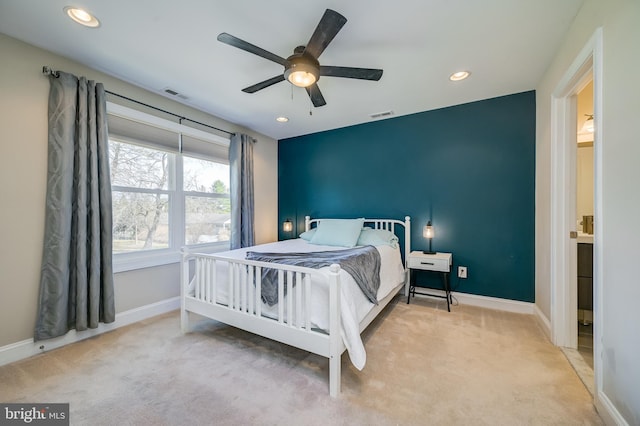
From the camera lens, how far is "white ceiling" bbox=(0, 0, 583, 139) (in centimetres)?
162

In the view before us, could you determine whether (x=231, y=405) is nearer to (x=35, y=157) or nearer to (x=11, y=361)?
(x=11, y=361)

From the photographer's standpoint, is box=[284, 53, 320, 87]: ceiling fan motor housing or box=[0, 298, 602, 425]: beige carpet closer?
box=[0, 298, 602, 425]: beige carpet

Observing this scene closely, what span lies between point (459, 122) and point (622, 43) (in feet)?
6.34

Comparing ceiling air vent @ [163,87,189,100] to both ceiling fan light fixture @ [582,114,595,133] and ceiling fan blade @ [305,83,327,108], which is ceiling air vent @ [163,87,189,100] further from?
ceiling fan light fixture @ [582,114,595,133]

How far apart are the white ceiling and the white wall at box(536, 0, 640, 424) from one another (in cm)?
56

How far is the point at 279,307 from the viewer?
181cm

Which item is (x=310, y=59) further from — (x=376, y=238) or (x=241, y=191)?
(x=241, y=191)

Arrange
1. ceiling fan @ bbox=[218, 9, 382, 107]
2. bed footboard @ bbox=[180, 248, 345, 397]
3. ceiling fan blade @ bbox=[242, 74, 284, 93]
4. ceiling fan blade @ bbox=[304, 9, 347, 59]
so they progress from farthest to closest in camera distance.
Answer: ceiling fan blade @ bbox=[242, 74, 284, 93] < bed footboard @ bbox=[180, 248, 345, 397] < ceiling fan @ bbox=[218, 9, 382, 107] < ceiling fan blade @ bbox=[304, 9, 347, 59]

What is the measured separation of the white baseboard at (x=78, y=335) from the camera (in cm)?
191

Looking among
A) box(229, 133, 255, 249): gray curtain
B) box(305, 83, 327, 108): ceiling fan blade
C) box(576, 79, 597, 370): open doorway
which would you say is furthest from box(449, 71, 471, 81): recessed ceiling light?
box(229, 133, 255, 249): gray curtain

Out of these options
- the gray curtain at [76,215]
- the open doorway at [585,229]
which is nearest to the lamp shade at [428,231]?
the open doorway at [585,229]

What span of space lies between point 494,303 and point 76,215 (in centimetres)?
438

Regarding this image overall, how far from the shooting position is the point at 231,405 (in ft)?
4.86

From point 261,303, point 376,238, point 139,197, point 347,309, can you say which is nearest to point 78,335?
point 139,197
